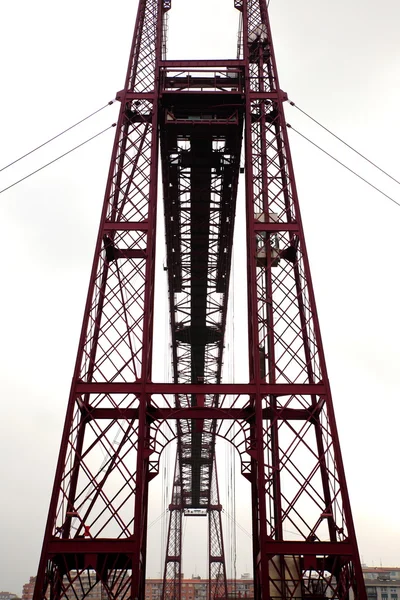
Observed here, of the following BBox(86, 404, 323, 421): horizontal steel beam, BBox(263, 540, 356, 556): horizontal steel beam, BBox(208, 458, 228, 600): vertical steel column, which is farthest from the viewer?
BBox(208, 458, 228, 600): vertical steel column

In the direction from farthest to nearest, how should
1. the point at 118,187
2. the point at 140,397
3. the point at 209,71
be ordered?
the point at 209,71, the point at 118,187, the point at 140,397

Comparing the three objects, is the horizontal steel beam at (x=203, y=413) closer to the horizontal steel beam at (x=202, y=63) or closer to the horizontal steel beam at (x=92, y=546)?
the horizontal steel beam at (x=92, y=546)

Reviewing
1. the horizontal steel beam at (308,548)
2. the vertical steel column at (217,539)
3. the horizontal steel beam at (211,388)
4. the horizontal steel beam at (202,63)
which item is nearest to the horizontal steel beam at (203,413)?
the horizontal steel beam at (211,388)

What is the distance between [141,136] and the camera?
1822 cm

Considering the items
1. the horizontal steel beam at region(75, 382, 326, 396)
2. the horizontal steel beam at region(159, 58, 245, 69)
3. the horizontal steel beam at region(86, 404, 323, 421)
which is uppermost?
the horizontal steel beam at region(159, 58, 245, 69)

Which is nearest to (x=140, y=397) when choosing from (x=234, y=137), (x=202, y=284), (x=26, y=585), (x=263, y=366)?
(x=263, y=366)

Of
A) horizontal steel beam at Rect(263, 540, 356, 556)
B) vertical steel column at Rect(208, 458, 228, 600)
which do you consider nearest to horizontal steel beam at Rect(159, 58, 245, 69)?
horizontal steel beam at Rect(263, 540, 356, 556)

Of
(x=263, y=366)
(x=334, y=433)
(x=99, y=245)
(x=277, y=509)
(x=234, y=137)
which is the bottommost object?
(x=277, y=509)

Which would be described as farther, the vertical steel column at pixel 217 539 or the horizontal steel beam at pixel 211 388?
the vertical steel column at pixel 217 539

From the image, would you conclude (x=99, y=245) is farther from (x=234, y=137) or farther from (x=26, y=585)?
(x=26, y=585)

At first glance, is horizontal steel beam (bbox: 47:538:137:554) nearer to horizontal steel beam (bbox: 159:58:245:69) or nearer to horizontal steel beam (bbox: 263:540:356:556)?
horizontal steel beam (bbox: 263:540:356:556)

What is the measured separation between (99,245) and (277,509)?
25.5 ft

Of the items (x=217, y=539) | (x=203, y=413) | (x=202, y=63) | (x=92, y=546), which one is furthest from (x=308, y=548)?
(x=217, y=539)

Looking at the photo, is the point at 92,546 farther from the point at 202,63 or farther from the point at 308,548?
the point at 202,63
